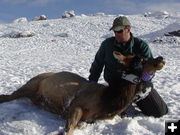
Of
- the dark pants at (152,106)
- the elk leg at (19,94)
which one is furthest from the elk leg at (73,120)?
the elk leg at (19,94)

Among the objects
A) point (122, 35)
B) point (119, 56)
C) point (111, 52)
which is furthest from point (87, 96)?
point (122, 35)

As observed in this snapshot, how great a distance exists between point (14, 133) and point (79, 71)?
556cm

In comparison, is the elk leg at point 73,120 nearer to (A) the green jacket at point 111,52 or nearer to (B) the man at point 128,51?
(B) the man at point 128,51

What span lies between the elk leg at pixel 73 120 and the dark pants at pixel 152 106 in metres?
1.42

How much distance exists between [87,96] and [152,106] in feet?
4.37

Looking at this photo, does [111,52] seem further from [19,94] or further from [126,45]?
[19,94]

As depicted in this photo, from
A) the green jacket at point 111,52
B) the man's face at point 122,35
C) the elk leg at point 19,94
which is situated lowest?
the elk leg at point 19,94

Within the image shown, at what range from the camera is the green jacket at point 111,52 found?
464cm

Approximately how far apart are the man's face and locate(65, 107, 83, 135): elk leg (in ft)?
4.97

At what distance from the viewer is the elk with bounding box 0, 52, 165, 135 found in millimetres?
3704

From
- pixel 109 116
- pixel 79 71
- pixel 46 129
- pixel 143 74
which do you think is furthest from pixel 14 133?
pixel 79 71

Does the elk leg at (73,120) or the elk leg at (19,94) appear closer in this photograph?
the elk leg at (73,120)

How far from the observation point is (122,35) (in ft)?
14.7

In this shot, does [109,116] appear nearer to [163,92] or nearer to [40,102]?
[40,102]
